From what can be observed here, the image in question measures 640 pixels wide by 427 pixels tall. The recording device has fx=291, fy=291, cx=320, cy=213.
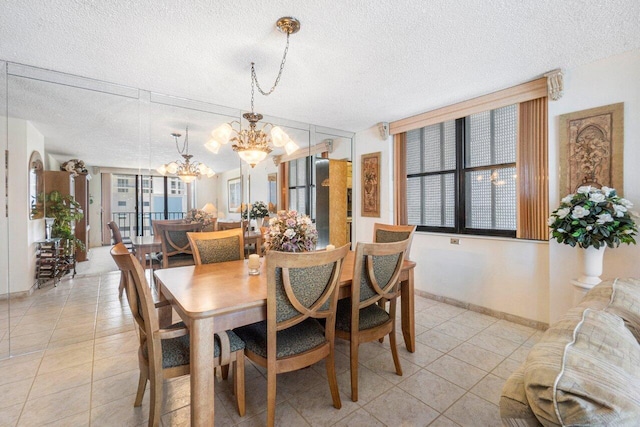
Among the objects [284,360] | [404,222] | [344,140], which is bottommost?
[284,360]

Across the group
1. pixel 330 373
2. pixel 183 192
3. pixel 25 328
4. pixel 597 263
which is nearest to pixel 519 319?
pixel 597 263

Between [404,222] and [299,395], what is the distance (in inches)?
112

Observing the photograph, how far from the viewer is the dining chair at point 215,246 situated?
2510mm

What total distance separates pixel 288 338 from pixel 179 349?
0.61 meters

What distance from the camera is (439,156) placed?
3.86 m

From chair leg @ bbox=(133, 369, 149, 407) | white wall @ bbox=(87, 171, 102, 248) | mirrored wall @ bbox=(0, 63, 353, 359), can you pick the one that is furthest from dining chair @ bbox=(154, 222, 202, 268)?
chair leg @ bbox=(133, 369, 149, 407)

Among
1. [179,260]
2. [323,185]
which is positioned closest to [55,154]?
[179,260]

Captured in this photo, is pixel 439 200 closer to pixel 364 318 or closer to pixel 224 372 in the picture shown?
pixel 364 318

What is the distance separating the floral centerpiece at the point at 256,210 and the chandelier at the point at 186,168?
649mm

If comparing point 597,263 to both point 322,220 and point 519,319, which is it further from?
point 322,220

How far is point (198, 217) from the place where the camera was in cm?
365

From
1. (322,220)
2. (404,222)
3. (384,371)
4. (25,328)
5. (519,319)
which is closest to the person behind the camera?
(384,371)

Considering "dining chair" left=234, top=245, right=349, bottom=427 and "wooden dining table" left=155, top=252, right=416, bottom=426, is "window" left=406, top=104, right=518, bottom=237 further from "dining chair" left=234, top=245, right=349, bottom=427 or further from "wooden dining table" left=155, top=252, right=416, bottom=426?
"dining chair" left=234, top=245, right=349, bottom=427

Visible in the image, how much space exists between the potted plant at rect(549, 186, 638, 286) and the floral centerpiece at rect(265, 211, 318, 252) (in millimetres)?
2087
